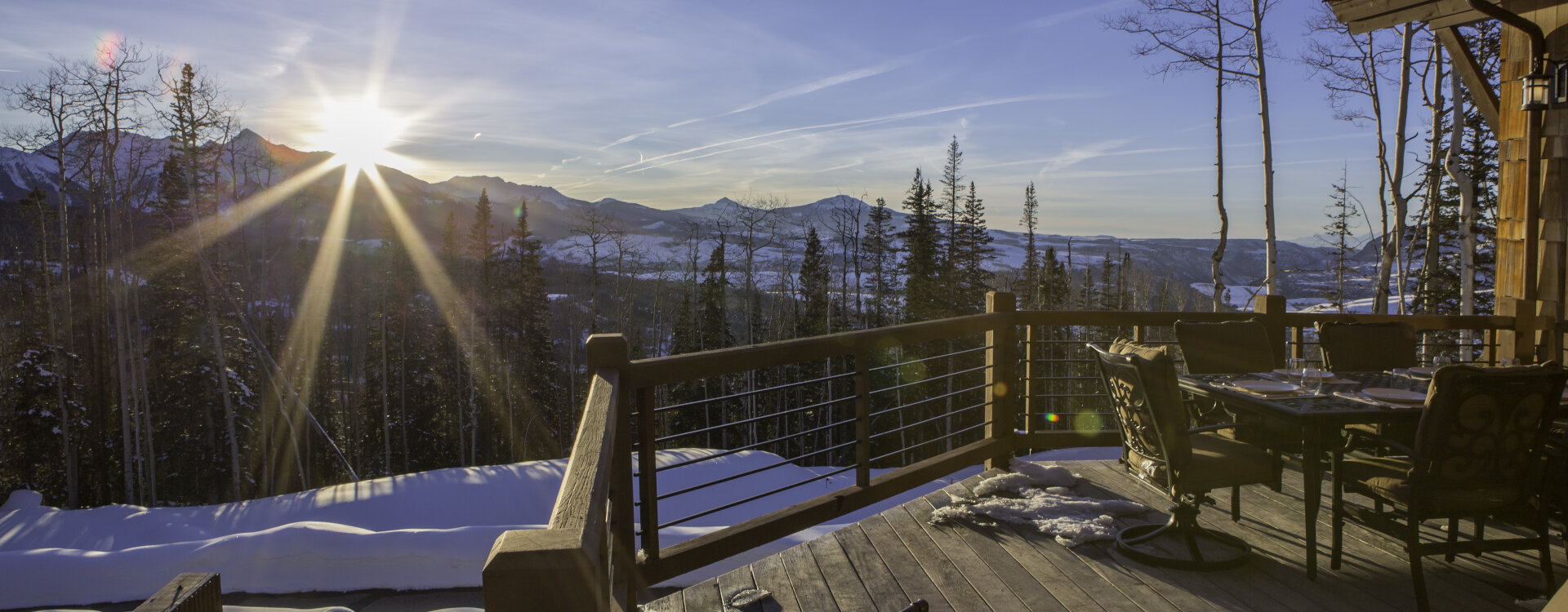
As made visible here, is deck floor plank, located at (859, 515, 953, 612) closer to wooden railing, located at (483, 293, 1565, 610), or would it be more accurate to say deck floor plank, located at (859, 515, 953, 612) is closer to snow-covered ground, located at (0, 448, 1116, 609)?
wooden railing, located at (483, 293, 1565, 610)

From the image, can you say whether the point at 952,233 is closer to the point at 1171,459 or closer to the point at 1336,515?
the point at 1336,515

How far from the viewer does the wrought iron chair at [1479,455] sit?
2.44 m

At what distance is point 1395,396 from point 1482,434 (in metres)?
0.48

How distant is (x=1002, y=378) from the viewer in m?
4.36

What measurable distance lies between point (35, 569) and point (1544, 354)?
16321 mm

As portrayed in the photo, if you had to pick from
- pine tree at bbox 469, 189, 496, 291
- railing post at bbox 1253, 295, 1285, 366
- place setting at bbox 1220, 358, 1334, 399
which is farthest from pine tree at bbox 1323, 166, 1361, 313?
pine tree at bbox 469, 189, 496, 291

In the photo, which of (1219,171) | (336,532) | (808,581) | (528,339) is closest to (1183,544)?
(808,581)

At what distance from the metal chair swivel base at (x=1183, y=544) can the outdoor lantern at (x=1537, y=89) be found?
3.58 metres

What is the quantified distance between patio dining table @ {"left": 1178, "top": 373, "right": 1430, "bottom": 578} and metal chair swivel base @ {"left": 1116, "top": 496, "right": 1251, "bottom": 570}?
0.90 feet

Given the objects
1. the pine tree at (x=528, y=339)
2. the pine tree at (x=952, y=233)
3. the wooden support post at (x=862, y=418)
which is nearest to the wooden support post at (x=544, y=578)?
the wooden support post at (x=862, y=418)

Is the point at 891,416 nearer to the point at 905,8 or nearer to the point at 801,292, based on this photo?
the point at 801,292

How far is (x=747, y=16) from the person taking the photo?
699cm

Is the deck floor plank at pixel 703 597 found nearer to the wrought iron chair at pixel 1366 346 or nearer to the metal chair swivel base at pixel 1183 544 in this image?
the metal chair swivel base at pixel 1183 544

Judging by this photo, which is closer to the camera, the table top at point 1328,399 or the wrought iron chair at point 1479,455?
the wrought iron chair at point 1479,455
